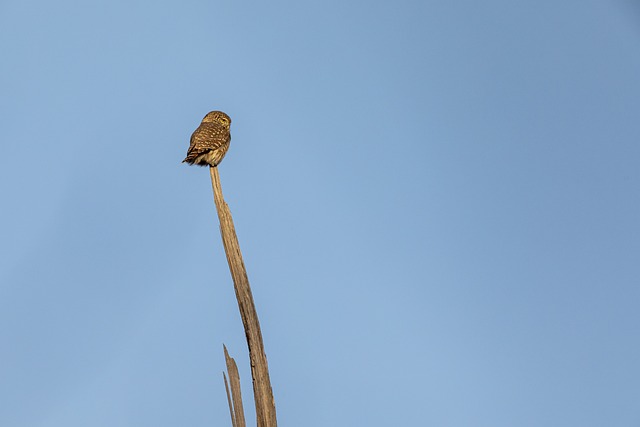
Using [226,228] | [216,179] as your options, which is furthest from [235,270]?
[216,179]

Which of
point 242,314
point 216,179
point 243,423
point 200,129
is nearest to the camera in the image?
point 243,423

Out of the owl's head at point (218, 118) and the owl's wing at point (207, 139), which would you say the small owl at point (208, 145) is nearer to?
the owl's wing at point (207, 139)

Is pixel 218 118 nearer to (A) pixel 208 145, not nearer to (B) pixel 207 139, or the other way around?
(B) pixel 207 139

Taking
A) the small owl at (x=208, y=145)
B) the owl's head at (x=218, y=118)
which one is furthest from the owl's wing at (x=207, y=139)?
the owl's head at (x=218, y=118)

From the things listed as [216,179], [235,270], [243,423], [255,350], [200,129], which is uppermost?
[200,129]

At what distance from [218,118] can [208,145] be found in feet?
5.75

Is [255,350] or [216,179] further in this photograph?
[216,179]

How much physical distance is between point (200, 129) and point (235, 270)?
12.3ft

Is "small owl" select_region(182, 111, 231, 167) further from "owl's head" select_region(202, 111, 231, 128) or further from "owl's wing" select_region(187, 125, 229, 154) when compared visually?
"owl's head" select_region(202, 111, 231, 128)

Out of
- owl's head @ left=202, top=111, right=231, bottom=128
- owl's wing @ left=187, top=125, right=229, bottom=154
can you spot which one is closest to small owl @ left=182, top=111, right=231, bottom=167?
owl's wing @ left=187, top=125, right=229, bottom=154

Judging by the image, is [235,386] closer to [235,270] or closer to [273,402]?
[273,402]

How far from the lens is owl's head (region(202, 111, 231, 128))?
1432 centimetres

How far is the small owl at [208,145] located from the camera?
41.9ft

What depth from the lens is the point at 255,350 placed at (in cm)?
1042
